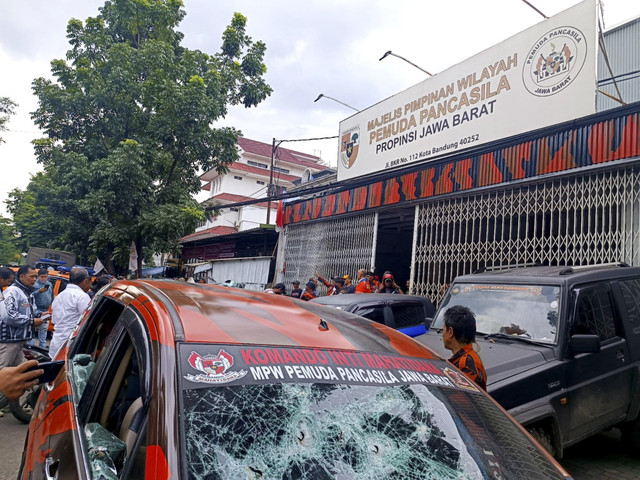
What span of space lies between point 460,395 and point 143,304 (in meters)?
1.31

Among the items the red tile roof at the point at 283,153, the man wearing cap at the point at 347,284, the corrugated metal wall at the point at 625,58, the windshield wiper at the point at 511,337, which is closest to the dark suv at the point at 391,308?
the windshield wiper at the point at 511,337

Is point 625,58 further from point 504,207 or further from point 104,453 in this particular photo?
point 104,453

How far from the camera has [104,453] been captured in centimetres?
156

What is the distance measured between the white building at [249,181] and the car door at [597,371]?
28.3 meters

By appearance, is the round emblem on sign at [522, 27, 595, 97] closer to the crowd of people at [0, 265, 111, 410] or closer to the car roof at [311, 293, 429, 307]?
→ the car roof at [311, 293, 429, 307]

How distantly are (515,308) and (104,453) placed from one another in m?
3.59

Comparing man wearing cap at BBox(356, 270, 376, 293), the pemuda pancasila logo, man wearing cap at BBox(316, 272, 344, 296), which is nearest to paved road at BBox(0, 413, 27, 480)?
the pemuda pancasila logo

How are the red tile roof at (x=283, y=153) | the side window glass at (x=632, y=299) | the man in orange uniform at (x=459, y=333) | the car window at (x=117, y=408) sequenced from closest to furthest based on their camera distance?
the car window at (x=117, y=408) < the man in orange uniform at (x=459, y=333) < the side window glass at (x=632, y=299) < the red tile roof at (x=283, y=153)

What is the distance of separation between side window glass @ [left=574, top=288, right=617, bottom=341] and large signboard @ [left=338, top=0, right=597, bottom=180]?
3283 mm

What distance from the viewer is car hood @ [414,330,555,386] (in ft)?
11.4

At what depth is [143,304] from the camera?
1889mm

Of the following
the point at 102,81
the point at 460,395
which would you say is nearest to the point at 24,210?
the point at 102,81

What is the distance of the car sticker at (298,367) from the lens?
1.50m

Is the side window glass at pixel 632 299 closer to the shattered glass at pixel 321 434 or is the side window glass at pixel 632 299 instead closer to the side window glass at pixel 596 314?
the side window glass at pixel 596 314
